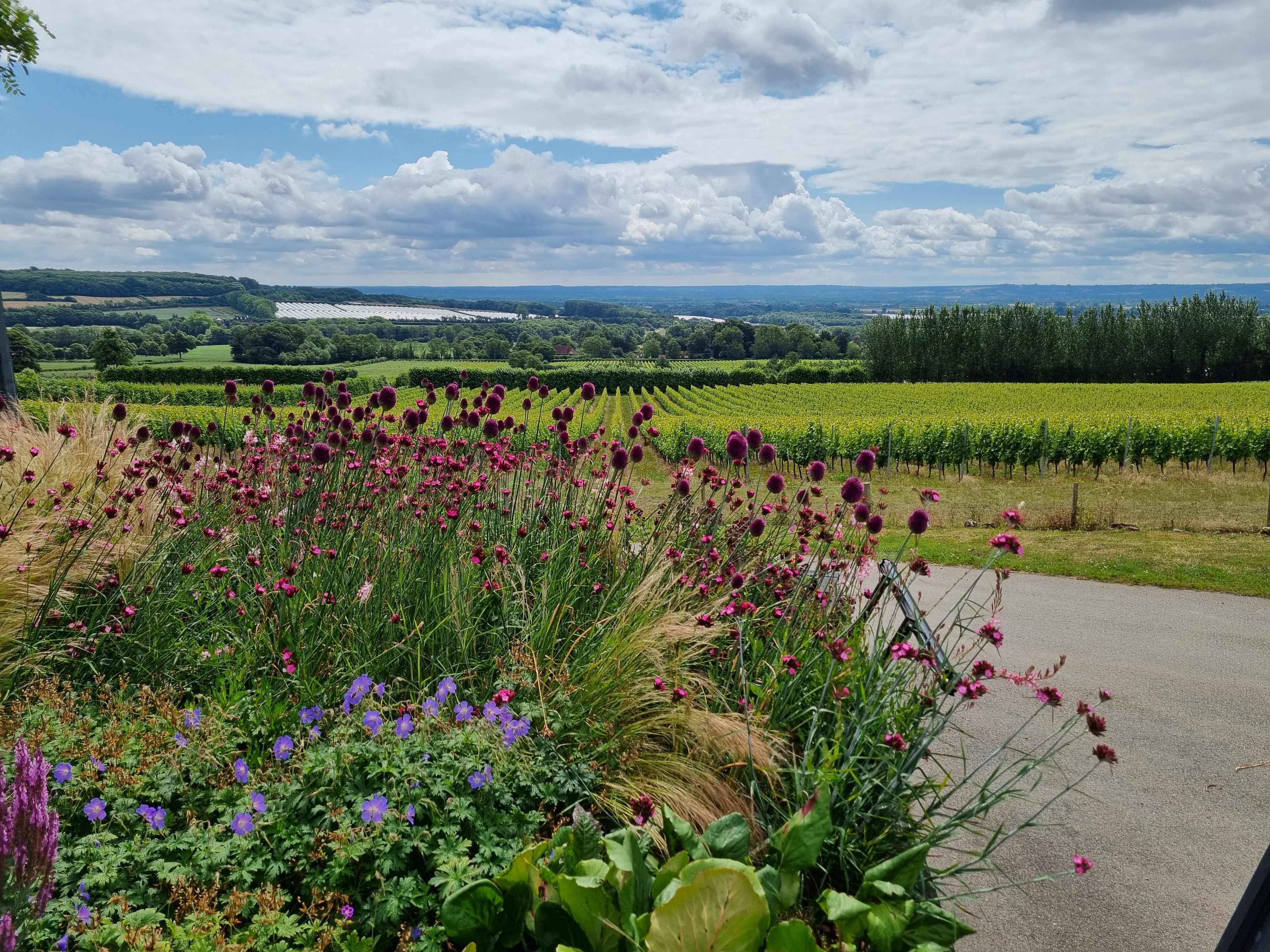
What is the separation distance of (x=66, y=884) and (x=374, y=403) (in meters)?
3.21

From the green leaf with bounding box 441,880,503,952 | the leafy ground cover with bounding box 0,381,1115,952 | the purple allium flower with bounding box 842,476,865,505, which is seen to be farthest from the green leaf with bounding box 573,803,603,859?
the purple allium flower with bounding box 842,476,865,505

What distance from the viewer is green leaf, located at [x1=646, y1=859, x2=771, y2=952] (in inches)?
85.7

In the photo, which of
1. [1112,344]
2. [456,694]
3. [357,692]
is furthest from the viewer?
[1112,344]

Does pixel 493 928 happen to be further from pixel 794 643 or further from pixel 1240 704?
pixel 1240 704

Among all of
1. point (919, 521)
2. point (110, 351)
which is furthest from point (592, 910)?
point (110, 351)

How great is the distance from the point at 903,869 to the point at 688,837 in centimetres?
75

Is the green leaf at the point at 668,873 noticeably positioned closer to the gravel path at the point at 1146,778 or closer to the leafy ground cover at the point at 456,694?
the leafy ground cover at the point at 456,694

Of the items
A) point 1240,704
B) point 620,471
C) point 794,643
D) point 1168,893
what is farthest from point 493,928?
point 1240,704

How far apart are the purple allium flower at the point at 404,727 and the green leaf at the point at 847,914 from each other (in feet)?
4.94

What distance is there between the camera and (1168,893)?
393cm

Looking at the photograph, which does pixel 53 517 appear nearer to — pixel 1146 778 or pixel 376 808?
pixel 376 808

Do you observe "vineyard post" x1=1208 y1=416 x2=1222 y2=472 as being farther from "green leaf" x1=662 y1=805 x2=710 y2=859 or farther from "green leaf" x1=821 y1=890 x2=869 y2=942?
"green leaf" x1=662 y1=805 x2=710 y2=859

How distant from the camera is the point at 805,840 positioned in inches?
104

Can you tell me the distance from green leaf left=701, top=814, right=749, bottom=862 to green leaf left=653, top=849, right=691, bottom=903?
0.16 meters
